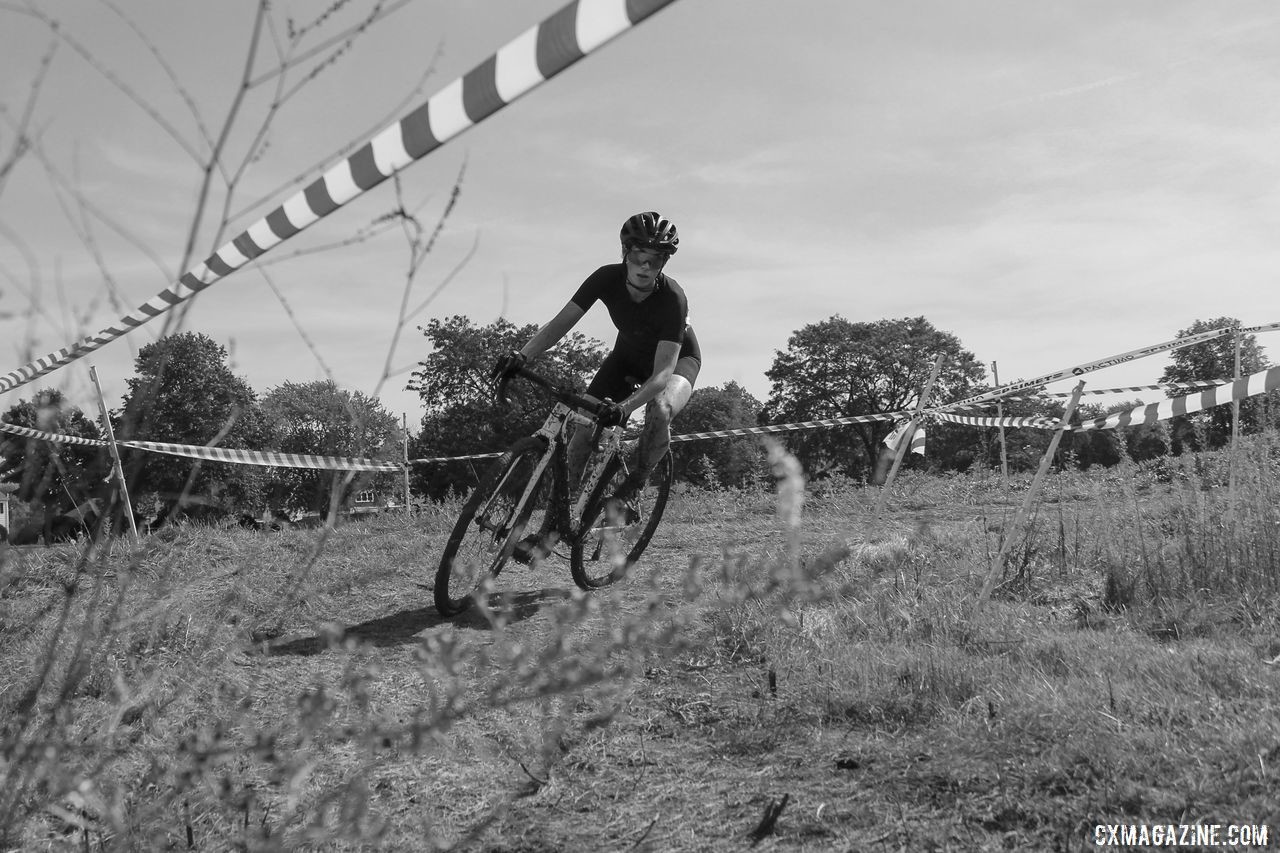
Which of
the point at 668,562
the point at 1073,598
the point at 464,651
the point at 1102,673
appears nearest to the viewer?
the point at 464,651

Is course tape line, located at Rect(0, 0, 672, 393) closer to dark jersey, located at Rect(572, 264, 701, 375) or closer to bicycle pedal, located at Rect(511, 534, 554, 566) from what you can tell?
bicycle pedal, located at Rect(511, 534, 554, 566)

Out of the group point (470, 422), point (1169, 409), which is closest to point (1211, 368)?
point (470, 422)

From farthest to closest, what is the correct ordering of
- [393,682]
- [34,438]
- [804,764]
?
[393,682]
[804,764]
[34,438]

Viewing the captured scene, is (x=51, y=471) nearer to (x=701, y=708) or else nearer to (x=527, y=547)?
(x=701, y=708)

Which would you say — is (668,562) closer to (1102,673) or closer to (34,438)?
(1102,673)

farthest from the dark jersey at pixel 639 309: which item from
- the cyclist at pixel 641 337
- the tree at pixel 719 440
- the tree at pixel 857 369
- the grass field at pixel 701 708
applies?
the tree at pixel 857 369

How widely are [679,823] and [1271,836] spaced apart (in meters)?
1.43

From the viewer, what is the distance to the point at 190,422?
37.5 meters

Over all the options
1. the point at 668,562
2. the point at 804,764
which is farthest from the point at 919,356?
the point at 804,764

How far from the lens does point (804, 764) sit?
123 inches

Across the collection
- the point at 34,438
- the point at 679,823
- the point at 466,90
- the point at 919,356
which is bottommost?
the point at 679,823

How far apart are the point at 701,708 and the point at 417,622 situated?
2.29 metres

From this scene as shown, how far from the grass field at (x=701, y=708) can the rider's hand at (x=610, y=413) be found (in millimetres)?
1063

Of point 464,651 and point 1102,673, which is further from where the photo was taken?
point 1102,673
